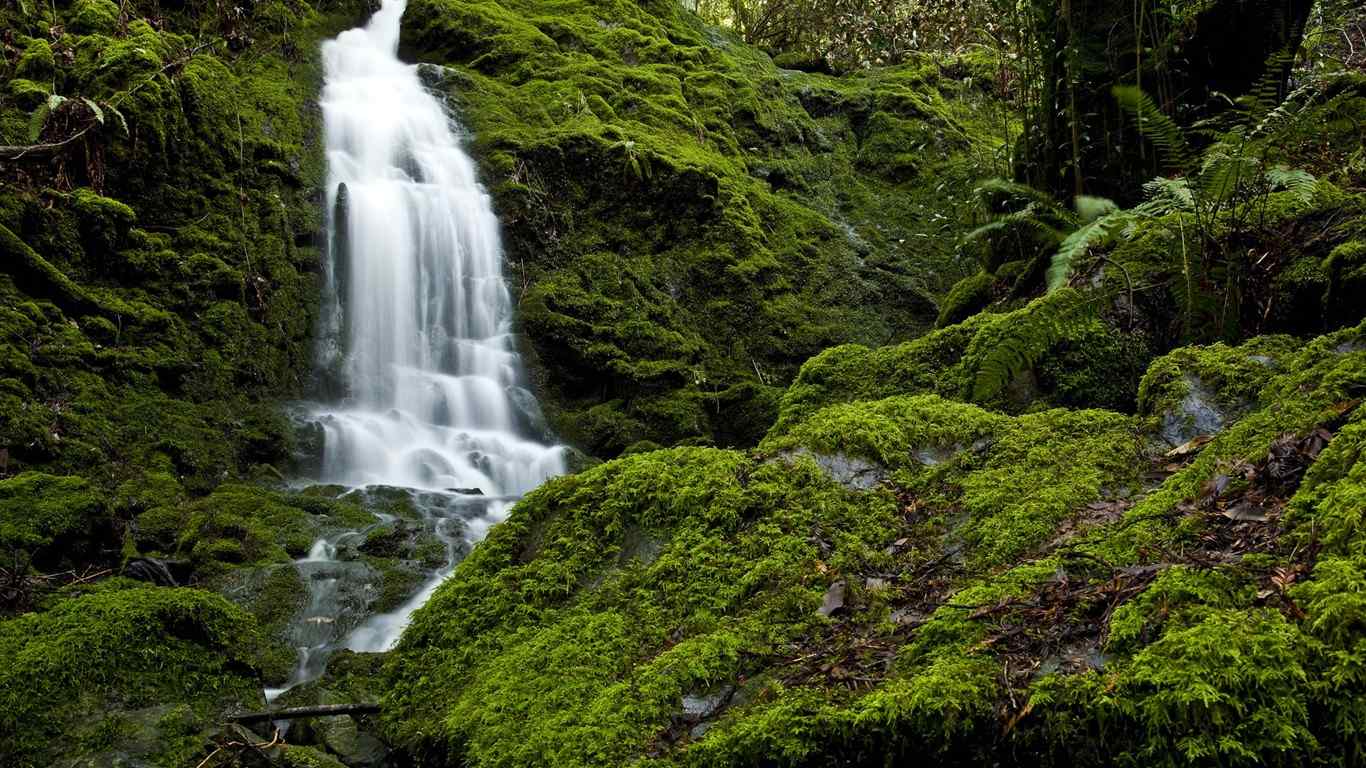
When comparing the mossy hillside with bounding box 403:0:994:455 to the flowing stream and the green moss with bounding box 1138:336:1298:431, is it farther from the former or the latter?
the green moss with bounding box 1138:336:1298:431

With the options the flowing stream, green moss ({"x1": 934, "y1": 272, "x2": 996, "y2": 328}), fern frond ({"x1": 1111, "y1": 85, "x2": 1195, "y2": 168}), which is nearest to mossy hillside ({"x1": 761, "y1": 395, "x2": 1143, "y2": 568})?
fern frond ({"x1": 1111, "y1": 85, "x2": 1195, "y2": 168})

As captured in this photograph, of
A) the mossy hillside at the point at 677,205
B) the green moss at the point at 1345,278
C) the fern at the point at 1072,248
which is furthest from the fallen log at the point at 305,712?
the mossy hillside at the point at 677,205

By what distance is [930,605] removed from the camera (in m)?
2.19

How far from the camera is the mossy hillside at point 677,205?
10.6 m

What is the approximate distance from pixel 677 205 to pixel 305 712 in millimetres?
9903

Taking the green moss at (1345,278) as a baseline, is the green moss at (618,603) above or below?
below

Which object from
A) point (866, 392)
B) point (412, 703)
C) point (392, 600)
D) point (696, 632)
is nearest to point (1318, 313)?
point (866, 392)

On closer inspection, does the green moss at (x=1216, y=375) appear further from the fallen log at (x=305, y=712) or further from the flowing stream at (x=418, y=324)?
the flowing stream at (x=418, y=324)

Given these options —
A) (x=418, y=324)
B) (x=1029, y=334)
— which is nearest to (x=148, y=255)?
(x=418, y=324)

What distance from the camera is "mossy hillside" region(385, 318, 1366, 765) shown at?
4.71ft

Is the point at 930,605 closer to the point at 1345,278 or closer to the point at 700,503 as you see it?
the point at 700,503

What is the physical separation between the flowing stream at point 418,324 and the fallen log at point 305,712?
374 cm

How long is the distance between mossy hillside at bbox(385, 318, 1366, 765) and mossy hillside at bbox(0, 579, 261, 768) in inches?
38.4

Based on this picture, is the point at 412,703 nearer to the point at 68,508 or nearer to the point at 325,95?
the point at 68,508
